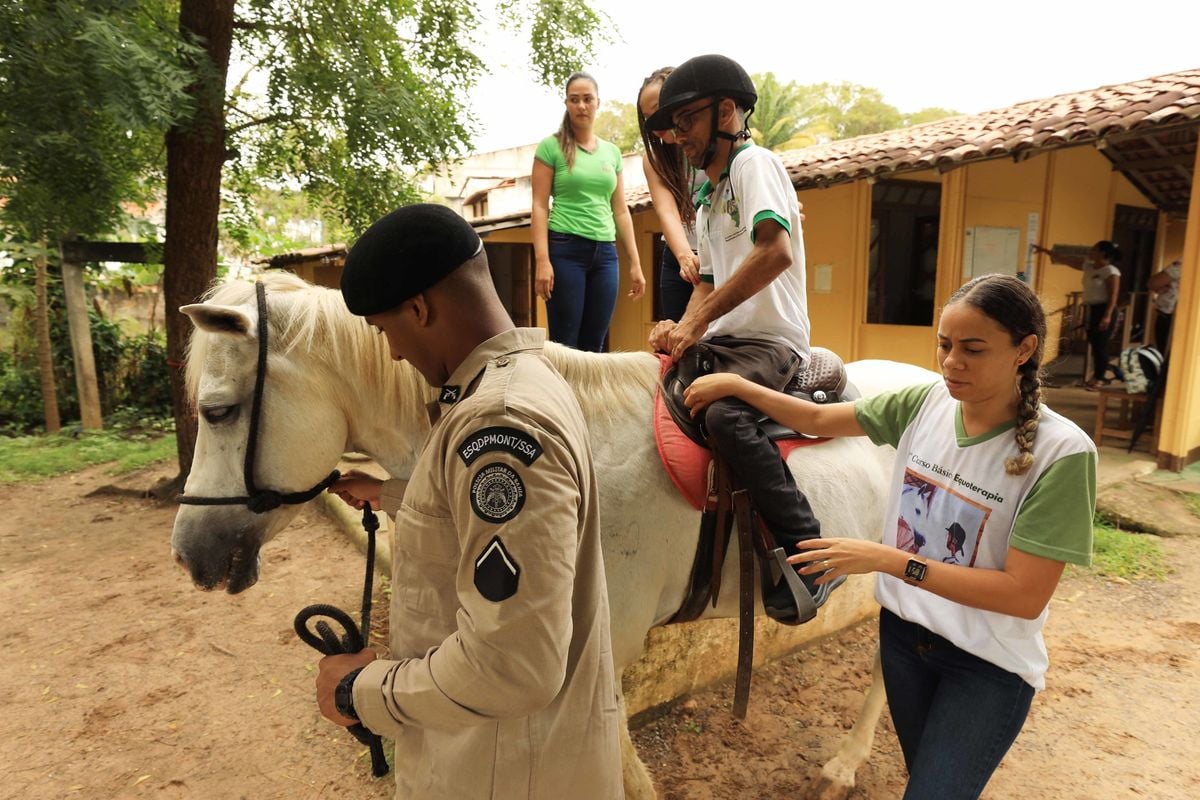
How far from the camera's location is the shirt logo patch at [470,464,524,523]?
3.02 ft

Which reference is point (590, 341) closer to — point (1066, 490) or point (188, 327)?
point (1066, 490)

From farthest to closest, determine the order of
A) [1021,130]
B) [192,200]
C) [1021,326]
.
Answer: [1021,130] → [192,200] → [1021,326]

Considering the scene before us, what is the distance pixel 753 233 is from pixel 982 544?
39.4 inches

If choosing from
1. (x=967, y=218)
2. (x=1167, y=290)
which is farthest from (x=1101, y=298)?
(x=967, y=218)

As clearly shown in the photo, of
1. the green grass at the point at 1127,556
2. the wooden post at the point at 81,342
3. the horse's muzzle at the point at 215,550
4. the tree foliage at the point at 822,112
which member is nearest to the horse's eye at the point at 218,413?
the horse's muzzle at the point at 215,550

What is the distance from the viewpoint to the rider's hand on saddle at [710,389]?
197 cm

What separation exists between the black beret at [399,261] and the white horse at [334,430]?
2.67ft

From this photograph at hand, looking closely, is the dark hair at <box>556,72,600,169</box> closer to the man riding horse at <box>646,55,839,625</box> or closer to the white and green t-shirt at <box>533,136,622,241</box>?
the white and green t-shirt at <box>533,136,622,241</box>

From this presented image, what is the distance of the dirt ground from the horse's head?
142 cm

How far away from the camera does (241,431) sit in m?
1.81

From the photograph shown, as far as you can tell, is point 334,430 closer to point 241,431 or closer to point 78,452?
point 241,431

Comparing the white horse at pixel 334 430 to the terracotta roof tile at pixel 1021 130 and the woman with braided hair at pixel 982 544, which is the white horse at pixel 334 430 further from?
the terracotta roof tile at pixel 1021 130

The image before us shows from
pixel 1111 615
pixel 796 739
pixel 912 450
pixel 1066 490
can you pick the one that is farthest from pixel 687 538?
pixel 1111 615

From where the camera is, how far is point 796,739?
3117 mm
